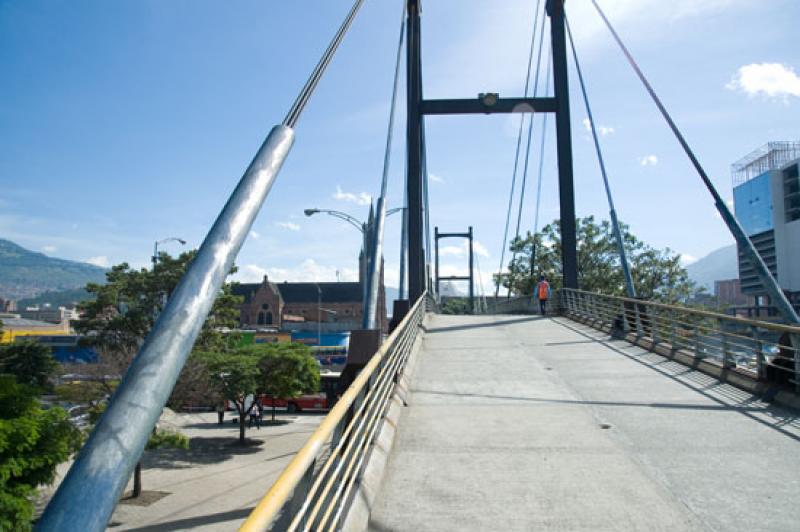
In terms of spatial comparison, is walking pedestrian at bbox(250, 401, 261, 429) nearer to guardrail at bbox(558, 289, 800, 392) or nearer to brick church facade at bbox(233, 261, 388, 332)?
guardrail at bbox(558, 289, 800, 392)

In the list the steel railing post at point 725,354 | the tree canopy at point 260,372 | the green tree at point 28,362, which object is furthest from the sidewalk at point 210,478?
the steel railing post at point 725,354

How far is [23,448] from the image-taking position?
11336 mm

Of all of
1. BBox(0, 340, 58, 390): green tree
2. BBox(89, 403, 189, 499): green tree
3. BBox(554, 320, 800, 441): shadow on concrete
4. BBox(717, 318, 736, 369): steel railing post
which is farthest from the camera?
BBox(0, 340, 58, 390): green tree

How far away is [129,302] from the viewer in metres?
34.3

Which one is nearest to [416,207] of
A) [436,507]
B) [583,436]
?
[583,436]

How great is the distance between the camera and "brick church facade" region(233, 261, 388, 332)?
10894 cm

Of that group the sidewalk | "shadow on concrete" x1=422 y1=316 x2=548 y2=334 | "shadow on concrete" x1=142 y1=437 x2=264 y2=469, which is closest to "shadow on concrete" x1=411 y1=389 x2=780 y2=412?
"shadow on concrete" x1=422 y1=316 x2=548 y2=334

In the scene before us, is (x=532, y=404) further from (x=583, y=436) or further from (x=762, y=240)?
(x=762, y=240)

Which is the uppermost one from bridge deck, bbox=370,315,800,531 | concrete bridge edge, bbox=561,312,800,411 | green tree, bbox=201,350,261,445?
concrete bridge edge, bbox=561,312,800,411

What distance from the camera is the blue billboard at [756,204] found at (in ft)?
290

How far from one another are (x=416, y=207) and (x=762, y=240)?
90.1 meters

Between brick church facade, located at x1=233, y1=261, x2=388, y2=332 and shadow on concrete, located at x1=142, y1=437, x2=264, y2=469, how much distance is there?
69067 mm

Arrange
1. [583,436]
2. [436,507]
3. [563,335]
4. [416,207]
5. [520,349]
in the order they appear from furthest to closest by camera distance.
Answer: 1. [416,207]
2. [563,335]
3. [520,349]
4. [583,436]
5. [436,507]

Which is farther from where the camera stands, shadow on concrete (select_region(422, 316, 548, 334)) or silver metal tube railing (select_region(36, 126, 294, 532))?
shadow on concrete (select_region(422, 316, 548, 334))
